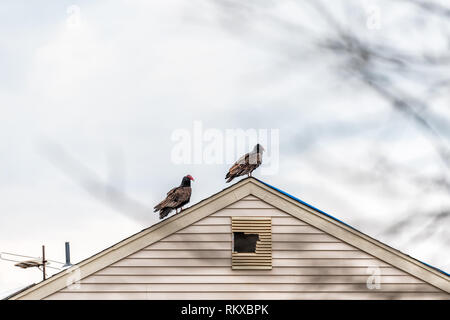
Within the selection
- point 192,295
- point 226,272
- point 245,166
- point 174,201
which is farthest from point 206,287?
point 245,166

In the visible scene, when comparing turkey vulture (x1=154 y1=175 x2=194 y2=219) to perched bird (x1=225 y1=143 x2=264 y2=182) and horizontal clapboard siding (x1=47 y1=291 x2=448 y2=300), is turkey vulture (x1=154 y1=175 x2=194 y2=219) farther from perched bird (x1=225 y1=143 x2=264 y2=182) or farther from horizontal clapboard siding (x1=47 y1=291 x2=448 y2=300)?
horizontal clapboard siding (x1=47 y1=291 x2=448 y2=300)

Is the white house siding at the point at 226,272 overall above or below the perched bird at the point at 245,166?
below

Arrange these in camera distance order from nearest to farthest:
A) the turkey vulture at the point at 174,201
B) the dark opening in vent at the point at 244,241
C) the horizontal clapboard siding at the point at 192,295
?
1. the horizontal clapboard siding at the point at 192,295
2. the dark opening in vent at the point at 244,241
3. the turkey vulture at the point at 174,201

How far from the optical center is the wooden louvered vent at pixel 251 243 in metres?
9.80

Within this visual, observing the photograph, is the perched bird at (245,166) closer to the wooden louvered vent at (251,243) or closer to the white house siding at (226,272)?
the white house siding at (226,272)

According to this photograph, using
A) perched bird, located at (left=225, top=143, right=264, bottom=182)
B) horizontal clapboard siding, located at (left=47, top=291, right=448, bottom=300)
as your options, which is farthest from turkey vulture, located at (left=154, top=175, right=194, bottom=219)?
horizontal clapboard siding, located at (left=47, top=291, right=448, bottom=300)

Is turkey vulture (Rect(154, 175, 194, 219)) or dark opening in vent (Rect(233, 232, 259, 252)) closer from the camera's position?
dark opening in vent (Rect(233, 232, 259, 252))

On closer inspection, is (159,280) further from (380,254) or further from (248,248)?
(380,254)

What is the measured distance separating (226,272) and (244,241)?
0.61 m

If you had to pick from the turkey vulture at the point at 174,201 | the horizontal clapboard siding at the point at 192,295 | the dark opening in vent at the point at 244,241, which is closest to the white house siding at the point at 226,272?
the horizontal clapboard siding at the point at 192,295

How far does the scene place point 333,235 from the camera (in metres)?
9.91

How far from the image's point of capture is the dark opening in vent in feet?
32.4
